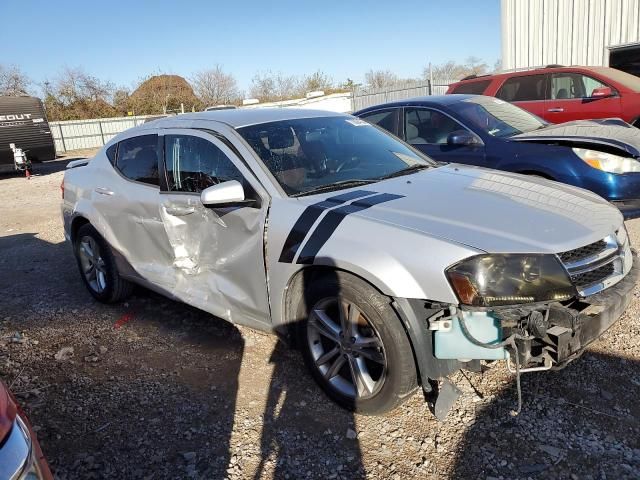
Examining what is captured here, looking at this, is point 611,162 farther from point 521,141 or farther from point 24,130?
point 24,130

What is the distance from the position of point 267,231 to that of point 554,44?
48.7 ft

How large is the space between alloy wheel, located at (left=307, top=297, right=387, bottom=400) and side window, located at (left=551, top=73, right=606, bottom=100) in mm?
7155

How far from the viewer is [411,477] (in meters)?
2.41

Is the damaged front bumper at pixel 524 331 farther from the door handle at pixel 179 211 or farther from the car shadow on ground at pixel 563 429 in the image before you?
the door handle at pixel 179 211

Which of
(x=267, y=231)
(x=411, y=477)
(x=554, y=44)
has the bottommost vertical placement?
(x=411, y=477)

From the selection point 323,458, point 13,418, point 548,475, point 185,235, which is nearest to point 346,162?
point 185,235

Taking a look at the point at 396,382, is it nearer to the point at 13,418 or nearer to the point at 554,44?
the point at 13,418

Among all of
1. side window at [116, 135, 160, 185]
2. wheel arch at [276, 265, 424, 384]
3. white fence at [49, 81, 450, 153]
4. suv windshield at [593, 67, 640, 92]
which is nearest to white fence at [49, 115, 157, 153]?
white fence at [49, 81, 450, 153]

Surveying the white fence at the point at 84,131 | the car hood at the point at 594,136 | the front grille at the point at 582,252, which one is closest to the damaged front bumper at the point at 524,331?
the front grille at the point at 582,252

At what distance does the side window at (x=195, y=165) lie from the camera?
3457 mm

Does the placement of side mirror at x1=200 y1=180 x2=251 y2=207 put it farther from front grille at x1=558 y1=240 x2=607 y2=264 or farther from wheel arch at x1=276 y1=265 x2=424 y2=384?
front grille at x1=558 y1=240 x2=607 y2=264

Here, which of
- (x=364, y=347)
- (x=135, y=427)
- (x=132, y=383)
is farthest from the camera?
(x=132, y=383)

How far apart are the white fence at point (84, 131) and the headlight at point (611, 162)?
25668 mm

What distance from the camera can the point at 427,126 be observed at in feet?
20.1
